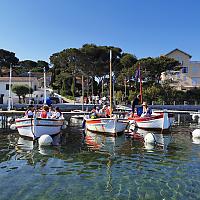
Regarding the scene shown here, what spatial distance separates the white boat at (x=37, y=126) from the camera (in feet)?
62.2

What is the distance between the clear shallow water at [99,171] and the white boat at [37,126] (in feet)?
5.51

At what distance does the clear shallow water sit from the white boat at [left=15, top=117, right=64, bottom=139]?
1.68 meters

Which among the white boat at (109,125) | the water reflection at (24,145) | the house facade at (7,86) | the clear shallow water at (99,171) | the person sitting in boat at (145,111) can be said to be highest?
the house facade at (7,86)

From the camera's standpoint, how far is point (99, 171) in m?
11.2

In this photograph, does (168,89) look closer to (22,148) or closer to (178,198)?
(22,148)

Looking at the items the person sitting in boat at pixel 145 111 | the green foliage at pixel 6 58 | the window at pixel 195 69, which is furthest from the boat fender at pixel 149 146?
the green foliage at pixel 6 58

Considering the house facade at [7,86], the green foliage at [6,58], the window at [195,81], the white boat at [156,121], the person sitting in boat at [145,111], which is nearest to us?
the white boat at [156,121]

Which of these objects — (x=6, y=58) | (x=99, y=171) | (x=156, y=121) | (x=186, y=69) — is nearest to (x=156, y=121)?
(x=156, y=121)

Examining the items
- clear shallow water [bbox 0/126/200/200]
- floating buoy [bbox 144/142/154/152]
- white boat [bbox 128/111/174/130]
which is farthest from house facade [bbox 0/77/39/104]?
clear shallow water [bbox 0/126/200/200]

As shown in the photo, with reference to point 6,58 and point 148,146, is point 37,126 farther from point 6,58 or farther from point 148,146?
point 6,58

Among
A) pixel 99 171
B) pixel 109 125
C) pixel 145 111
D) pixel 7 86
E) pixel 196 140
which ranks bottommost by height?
pixel 99 171

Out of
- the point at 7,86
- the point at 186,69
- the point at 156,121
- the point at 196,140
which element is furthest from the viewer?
the point at 186,69

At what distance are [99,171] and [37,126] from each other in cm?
883

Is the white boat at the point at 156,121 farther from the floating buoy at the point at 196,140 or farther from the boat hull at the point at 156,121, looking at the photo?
the floating buoy at the point at 196,140
